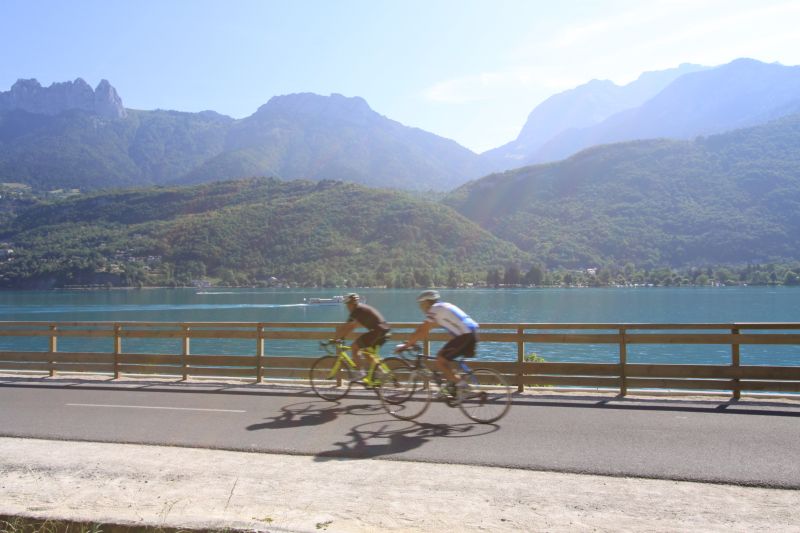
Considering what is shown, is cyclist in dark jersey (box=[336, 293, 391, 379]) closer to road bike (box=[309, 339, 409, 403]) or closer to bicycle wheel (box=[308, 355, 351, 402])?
road bike (box=[309, 339, 409, 403])

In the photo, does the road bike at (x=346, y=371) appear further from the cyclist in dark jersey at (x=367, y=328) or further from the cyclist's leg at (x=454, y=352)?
the cyclist's leg at (x=454, y=352)

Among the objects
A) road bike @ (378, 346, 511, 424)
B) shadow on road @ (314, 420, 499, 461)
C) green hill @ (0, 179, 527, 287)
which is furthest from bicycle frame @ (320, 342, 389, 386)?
green hill @ (0, 179, 527, 287)

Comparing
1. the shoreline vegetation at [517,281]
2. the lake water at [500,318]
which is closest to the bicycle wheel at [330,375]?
the lake water at [500,318]

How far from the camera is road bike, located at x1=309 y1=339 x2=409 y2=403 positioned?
10.5 meters

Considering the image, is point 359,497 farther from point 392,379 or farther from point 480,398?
point 392,379

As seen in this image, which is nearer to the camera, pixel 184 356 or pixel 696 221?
pixel 184 356

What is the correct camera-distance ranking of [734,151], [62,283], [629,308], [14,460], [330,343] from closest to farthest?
[14,460], [330,343], [629,308], [62,283], [734,151]

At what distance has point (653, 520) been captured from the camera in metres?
5.57

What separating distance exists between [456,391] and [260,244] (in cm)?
16249

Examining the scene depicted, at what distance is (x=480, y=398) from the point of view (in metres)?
9.70

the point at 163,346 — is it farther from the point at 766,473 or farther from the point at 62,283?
the point at 62,283

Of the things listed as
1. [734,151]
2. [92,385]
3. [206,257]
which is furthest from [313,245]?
[92,385]

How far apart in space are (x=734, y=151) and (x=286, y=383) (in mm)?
214464

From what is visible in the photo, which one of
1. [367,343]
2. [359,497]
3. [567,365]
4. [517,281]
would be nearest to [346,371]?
[367,343]
